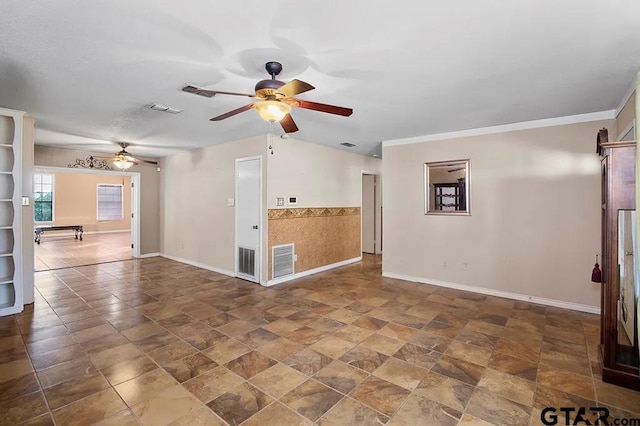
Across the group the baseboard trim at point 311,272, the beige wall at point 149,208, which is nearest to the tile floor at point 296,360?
the baseboard trim at point 311,272

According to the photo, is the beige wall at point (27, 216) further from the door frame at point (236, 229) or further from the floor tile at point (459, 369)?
the floor tile at point (459, 369)

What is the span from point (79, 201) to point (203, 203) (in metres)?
8.69

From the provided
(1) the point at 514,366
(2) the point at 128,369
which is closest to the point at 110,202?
(2) the point at 128,369

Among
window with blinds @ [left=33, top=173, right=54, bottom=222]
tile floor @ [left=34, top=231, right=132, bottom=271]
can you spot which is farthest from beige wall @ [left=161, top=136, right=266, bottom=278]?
window with blinds @ [left=33, top=173, right=54, bottom=222]

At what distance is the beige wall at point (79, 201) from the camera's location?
36.8 ft

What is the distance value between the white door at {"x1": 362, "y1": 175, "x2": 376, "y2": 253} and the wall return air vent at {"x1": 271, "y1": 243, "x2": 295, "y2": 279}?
3064 mm

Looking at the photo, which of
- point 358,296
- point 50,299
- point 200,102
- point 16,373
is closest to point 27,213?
point 50,299

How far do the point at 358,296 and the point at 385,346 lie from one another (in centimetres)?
154

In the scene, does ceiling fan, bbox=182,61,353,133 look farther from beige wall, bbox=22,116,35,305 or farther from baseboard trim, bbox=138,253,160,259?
baseboard trim, bbox=138,253,160,259

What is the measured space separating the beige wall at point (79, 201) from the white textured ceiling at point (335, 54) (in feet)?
30.6

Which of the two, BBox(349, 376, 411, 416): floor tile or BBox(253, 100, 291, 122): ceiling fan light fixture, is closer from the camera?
BBox(349, 376, 411, 416): floor tile

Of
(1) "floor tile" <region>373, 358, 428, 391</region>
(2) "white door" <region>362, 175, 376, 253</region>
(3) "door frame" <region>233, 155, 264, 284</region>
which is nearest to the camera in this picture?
(1) "floor tile" <region>373, 358, 428, 391</region>

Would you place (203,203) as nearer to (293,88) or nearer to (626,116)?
(293,88)

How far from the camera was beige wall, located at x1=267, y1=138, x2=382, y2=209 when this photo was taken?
5117mm
